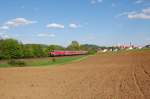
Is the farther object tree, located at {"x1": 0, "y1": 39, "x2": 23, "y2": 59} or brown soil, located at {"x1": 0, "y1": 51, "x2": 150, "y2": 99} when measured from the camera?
tree, located at {"x1": 0, "y1": 39, "x2": 23, "y2": 59}

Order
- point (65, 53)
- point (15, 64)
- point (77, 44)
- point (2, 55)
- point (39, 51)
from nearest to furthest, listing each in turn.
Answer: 1. point (15, 64)
2. point (2, 55)
3. point (65, 53)
4. point (39, 51)
5. point (77, 44)

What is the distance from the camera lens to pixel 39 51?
4104 inches

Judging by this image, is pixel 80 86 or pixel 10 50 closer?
pixel 80 86

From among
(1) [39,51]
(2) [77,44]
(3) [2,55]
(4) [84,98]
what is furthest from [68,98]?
(2) [77,44]

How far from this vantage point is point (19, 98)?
42.7ft

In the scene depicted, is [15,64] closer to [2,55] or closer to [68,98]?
[2,55]

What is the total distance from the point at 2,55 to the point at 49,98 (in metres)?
78.2

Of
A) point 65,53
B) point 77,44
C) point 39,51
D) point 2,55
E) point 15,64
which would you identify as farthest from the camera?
point 77,44

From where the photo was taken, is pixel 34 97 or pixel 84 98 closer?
Result: pixel 84 98

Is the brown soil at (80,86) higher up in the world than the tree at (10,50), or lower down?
lower down

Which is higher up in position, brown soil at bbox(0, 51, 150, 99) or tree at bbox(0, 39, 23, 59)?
tree at bbox(0, 39, 23, 59)

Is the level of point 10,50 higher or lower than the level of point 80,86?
higher

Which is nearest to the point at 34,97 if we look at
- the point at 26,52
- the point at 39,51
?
the point at 26,52

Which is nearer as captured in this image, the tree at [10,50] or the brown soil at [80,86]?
the brown soil at [80,86]
